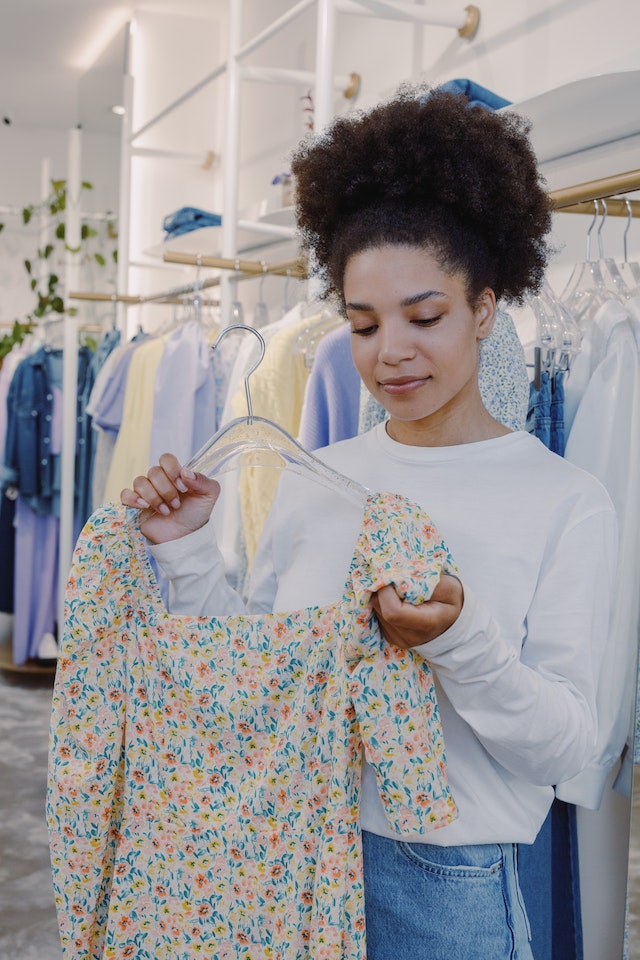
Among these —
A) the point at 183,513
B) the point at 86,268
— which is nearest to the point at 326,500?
the point at 183,513

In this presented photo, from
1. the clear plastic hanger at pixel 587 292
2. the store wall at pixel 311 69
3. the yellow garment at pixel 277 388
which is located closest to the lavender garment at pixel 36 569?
the store wall at pixel 311 69

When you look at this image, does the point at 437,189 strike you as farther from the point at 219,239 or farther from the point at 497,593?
the point at 219,239

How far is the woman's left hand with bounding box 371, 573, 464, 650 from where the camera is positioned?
0.88 meters

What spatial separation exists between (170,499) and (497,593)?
0.37 metres

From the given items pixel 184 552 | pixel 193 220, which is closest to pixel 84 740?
pixel 184 552

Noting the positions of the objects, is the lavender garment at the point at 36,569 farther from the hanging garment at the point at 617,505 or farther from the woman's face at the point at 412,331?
the woman's face at the point at 412,331

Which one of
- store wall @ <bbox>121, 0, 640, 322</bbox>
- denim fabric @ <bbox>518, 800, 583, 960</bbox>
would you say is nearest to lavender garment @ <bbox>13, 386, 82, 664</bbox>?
store wall @ <bbox>121, 0, 640, 322</bbox>

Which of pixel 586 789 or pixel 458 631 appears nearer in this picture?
pixel 458 631

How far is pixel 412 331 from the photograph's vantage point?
1067 mm

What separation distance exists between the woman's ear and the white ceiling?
3.99 meters

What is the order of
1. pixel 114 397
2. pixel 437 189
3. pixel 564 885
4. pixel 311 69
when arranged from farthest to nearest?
pixel 311 69
pixel 114 397
pixel 564 885
pixel 437 189

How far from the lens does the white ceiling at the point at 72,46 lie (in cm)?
471

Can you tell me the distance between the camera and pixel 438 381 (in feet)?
3.57

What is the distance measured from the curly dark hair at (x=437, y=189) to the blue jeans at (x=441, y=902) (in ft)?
1.96
